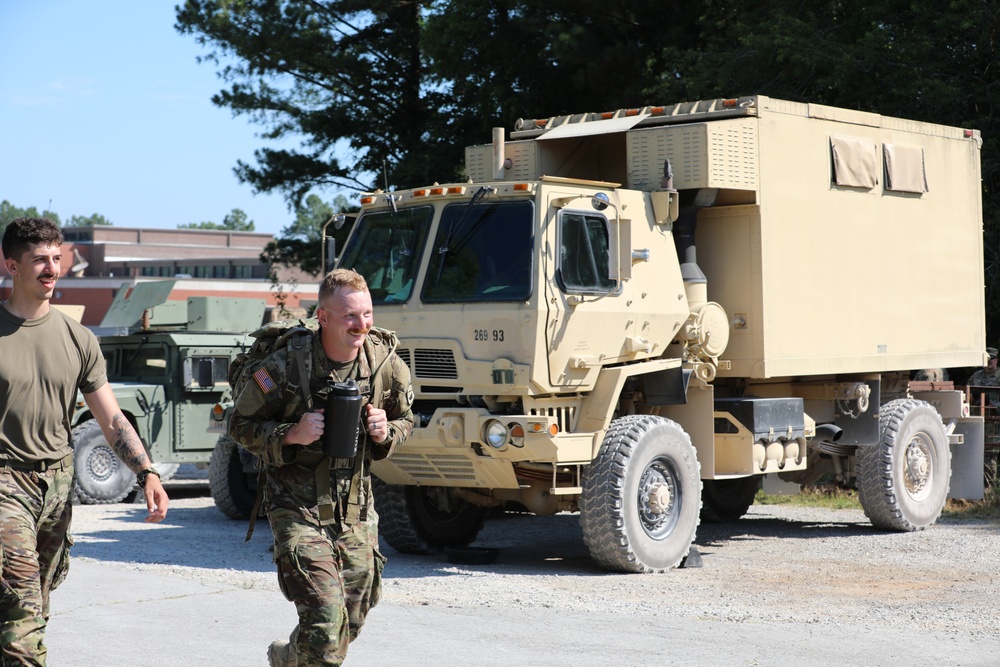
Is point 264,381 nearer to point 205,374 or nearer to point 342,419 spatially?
point 342,419

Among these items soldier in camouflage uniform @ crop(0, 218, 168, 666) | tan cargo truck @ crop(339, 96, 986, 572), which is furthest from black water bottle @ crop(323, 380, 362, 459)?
tan cargo truck @ crop(339, 96, 986, 572)

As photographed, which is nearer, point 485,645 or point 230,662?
point 230,662

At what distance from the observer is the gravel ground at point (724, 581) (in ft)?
24.3

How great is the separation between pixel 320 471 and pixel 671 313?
5.76 metres

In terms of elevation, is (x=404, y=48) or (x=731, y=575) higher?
(x=404, y=48)

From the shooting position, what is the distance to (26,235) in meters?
5.02

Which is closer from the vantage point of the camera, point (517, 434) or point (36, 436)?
point (36, 436)

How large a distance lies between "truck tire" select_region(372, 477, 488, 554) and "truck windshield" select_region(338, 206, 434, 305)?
1563 mm

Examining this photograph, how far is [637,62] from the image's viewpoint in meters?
20.4

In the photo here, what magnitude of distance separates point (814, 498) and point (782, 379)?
3983mm

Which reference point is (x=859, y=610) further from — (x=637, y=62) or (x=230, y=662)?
(x=637, y=62)

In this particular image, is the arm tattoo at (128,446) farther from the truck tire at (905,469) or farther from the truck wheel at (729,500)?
the truck wheel at (729,500)

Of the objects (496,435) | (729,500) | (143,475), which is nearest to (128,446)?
(143,475)

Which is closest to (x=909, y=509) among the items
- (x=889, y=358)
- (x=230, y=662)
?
(x=889, y=358)
